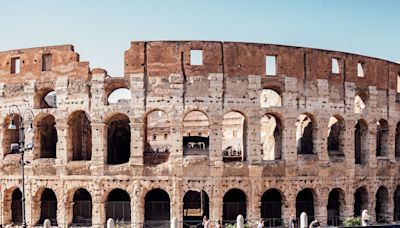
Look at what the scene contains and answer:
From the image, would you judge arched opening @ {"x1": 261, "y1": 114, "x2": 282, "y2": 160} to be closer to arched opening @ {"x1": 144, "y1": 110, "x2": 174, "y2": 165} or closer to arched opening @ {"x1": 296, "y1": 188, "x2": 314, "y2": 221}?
arched opening @ {"x1": 296, "y1": 188, "x2": 314, "y2": 221}

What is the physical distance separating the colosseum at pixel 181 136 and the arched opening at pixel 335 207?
7cm

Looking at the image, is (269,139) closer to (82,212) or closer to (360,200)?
(360,200)

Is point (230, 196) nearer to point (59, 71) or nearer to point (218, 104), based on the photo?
point (218, 104)

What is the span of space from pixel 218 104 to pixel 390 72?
37.1 feet

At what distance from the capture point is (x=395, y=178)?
27.3 meters

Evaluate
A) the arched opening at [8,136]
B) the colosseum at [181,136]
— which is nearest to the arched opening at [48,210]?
the colosseum at [181,136]

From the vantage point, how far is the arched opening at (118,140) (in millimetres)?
26486

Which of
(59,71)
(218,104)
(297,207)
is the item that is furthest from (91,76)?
(297,207)

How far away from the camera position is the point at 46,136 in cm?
2609

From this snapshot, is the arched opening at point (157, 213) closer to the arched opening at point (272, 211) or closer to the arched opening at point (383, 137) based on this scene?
the arched opening at point (272, 211)

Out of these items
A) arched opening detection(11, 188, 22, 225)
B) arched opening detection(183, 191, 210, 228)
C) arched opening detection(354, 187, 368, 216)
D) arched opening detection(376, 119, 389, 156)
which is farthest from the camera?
arched opening detection(376, 119, 389, 156)

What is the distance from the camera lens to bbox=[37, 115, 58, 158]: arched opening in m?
25.4

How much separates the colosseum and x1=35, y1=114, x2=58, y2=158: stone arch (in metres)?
0.10

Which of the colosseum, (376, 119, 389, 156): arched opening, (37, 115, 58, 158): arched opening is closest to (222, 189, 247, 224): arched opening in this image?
the colosseum
